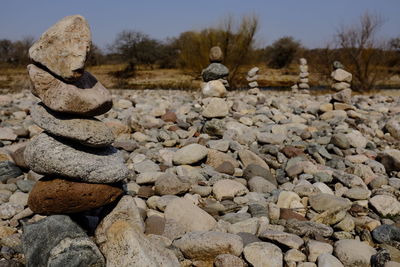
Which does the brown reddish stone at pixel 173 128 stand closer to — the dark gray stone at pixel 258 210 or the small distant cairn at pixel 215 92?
the small distant cairn at pixel 215 92

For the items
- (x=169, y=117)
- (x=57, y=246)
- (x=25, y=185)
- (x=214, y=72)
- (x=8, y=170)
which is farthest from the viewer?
(x=214, y=72)

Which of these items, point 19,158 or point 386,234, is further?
point 19,158

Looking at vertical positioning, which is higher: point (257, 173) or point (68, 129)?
point (68, 129)

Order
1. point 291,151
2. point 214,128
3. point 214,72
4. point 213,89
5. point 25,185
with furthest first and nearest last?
point 214,72 < point 213,89 < point 214,128 < point 291,151 < point 25,185

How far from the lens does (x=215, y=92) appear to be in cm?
877

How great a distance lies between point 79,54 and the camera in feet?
9.59

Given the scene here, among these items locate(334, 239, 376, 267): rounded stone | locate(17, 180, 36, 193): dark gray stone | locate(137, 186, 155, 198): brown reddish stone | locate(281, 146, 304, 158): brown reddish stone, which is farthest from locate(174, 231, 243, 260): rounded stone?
locate(281, 146, 304, 158): brown reddish stone

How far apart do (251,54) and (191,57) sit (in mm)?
3551

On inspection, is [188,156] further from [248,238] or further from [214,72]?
[214,72]

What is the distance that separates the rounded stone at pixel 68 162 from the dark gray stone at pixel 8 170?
2.02 m

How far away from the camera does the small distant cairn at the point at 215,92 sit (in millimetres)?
7453

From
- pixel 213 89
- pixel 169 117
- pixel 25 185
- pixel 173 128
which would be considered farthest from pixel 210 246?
pixel 213 89

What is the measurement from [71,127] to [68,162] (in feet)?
Result: 1.04

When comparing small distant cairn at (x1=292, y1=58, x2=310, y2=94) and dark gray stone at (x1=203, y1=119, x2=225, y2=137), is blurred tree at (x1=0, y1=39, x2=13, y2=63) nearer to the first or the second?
small distant cairn at (x1=292, y1=58, x2=310, y2=94)
